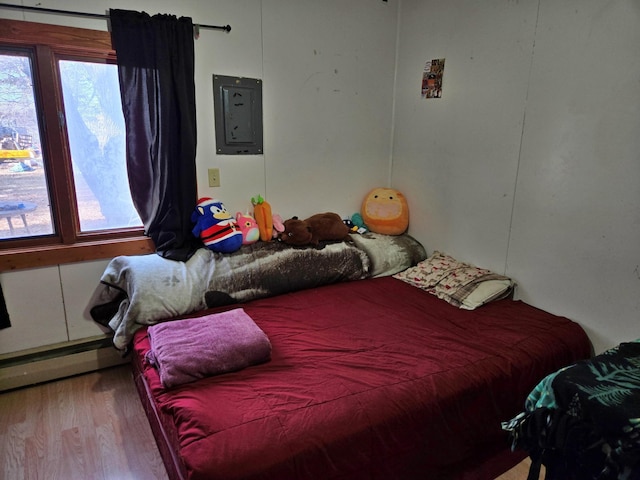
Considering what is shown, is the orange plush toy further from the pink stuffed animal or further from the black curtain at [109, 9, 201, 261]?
the black curtain at [109, 9, 201, 261]

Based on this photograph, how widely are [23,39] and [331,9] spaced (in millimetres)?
1782

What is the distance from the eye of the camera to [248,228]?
8.23 ft

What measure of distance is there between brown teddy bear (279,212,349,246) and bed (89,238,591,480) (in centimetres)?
44

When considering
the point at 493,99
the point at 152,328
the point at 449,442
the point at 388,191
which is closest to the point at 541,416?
the point at 449,442

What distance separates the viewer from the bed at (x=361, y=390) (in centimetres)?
129

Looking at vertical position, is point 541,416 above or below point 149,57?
below

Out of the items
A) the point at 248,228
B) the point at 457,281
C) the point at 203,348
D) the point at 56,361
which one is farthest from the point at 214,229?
the point at 457,281

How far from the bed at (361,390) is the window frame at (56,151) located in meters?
0.46

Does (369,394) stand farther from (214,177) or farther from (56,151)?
(56,151)

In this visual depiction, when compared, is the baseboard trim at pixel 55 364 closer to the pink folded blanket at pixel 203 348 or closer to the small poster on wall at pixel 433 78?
the pink folded blanket at pixel 203 348

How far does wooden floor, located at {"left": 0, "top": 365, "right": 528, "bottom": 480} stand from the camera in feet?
5.54

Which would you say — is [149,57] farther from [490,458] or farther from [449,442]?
[490,458]

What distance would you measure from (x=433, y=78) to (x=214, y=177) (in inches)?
63.1

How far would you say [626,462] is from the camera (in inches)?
36.5
